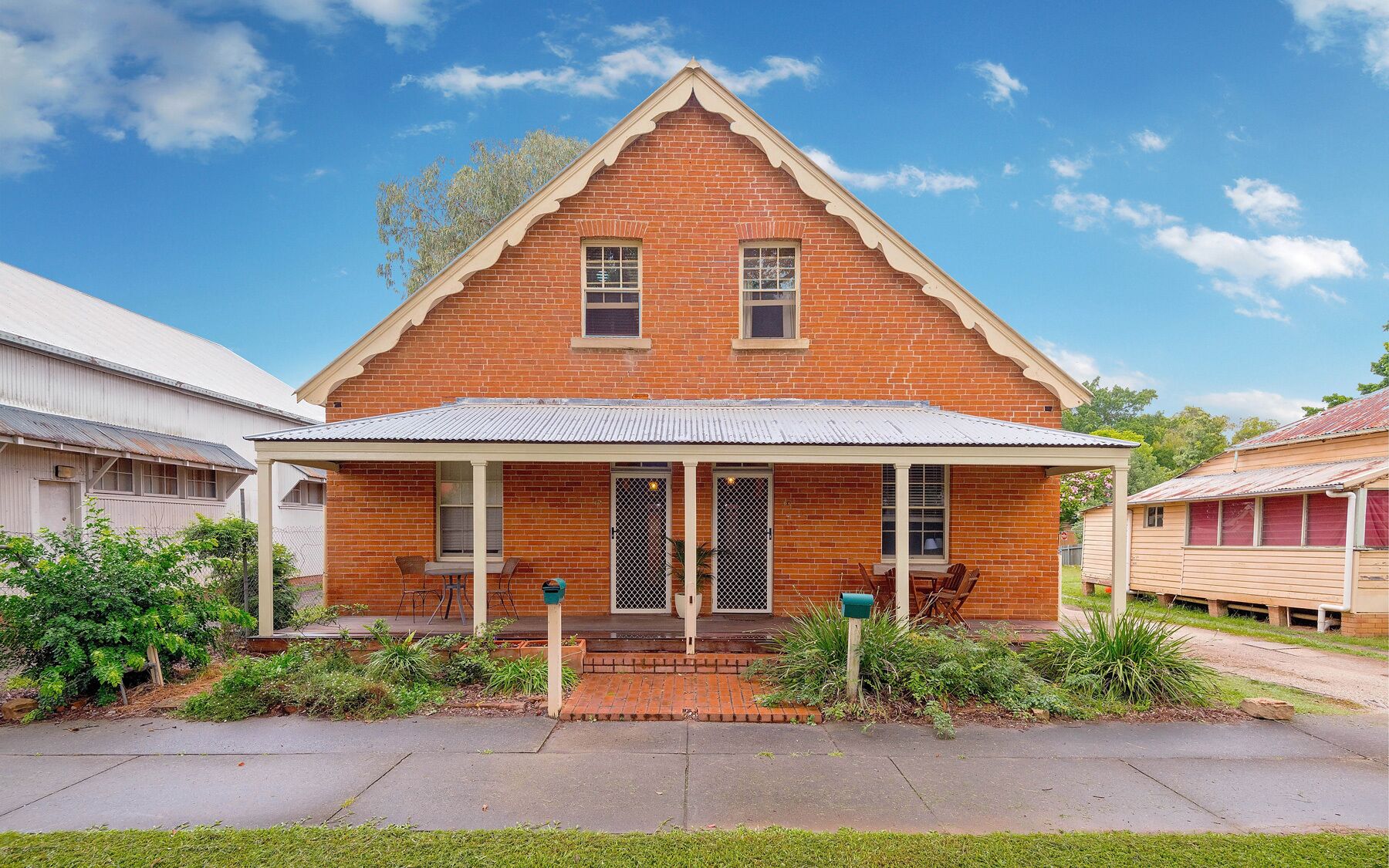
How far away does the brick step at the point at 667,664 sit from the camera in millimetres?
8484

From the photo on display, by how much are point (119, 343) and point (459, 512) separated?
11376 mm

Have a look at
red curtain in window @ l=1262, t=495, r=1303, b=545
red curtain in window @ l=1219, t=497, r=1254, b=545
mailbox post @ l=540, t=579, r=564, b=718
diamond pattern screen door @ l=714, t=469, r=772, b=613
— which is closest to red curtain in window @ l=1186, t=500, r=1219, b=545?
red curtain in window @ l=1219, t=497, r=1254, b=545

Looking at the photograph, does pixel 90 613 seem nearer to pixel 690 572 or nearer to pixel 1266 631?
pixel 690 572

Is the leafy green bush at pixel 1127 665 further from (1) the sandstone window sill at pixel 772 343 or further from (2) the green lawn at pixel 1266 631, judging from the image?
(1) the sandstone window sill at pixel 772 343

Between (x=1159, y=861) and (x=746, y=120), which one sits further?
(x=746, y=120)

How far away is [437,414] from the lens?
10234 millimetres

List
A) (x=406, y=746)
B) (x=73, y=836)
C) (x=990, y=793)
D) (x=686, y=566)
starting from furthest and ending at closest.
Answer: (x=686, y=566), (x=406, y=746), (x=990, y=793), (x=73, y=836)

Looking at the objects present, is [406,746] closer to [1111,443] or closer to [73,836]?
[73,836]

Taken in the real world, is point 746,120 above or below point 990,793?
above

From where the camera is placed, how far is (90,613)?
279 inches

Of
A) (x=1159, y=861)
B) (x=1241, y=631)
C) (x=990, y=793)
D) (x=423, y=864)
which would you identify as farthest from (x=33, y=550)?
(x=1241, y=631)

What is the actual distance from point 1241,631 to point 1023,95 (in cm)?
1303

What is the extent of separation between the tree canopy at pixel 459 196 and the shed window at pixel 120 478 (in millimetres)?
9655

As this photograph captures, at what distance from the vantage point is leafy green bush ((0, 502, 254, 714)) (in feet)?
22.4
